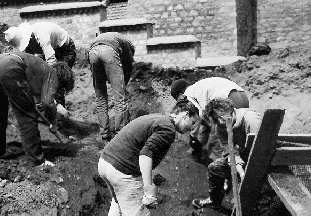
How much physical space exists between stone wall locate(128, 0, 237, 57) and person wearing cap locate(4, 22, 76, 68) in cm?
421

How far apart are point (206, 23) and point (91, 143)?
17.4 feet

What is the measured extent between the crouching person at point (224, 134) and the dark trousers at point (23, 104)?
192 centimetres

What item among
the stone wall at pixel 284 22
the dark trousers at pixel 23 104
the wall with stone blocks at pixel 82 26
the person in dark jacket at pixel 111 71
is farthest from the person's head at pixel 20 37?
the stone wall at pixel 284 22

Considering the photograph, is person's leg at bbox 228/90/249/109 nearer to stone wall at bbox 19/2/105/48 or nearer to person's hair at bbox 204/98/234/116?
person's hair at bbox 204/98/234/116

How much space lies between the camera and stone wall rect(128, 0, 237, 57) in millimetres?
10422

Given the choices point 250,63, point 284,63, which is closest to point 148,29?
point 250,63

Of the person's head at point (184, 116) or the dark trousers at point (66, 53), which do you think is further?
the dark trousers at point (66, 53)

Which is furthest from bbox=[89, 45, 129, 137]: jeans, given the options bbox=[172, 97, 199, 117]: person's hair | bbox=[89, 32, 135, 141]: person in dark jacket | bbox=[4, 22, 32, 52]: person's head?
bbox=[172, 97, 199, 117]: person's hair

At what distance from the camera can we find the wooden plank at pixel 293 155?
3.23 metres

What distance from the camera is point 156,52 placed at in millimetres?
9461

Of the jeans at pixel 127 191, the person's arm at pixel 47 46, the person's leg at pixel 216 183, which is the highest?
the person's arm at pixel 47 46

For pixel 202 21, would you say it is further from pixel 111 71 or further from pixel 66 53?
pixel 111 71

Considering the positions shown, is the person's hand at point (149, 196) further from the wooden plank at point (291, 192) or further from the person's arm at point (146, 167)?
the wooden plank at point (291, 192)

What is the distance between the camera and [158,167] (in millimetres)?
6070
